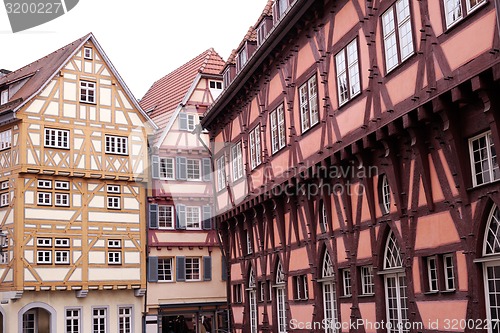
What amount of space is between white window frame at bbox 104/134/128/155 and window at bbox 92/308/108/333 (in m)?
6.48

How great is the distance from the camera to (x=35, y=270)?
87.8ft

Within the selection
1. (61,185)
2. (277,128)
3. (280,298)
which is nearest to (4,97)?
(61,185)

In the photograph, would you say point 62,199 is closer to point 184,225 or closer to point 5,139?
point 5,139

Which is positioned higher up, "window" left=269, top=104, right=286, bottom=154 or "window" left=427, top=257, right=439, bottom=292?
"window" left=269, top=104, right=286, bottom=154

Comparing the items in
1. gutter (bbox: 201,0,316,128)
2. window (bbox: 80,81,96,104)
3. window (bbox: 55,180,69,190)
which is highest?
window (bbox: 80,81,96,104)

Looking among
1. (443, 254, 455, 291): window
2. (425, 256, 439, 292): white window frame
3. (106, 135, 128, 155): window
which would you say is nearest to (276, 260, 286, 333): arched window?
(425, 256, 439, 292): white window frame

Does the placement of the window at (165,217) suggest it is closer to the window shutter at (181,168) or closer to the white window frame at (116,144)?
the window shutter at (181,168)

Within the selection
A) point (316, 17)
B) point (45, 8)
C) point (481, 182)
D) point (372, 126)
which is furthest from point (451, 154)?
point (45, 8)

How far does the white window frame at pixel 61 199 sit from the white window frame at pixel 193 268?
232 inches

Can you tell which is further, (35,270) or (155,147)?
(155,147)

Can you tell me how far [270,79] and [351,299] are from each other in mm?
7524

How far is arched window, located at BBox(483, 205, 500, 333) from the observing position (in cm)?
1085

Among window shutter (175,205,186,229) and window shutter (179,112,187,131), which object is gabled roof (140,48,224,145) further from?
window shutter (175,205,186,229)

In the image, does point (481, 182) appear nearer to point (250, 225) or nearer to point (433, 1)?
point (433, 1)
